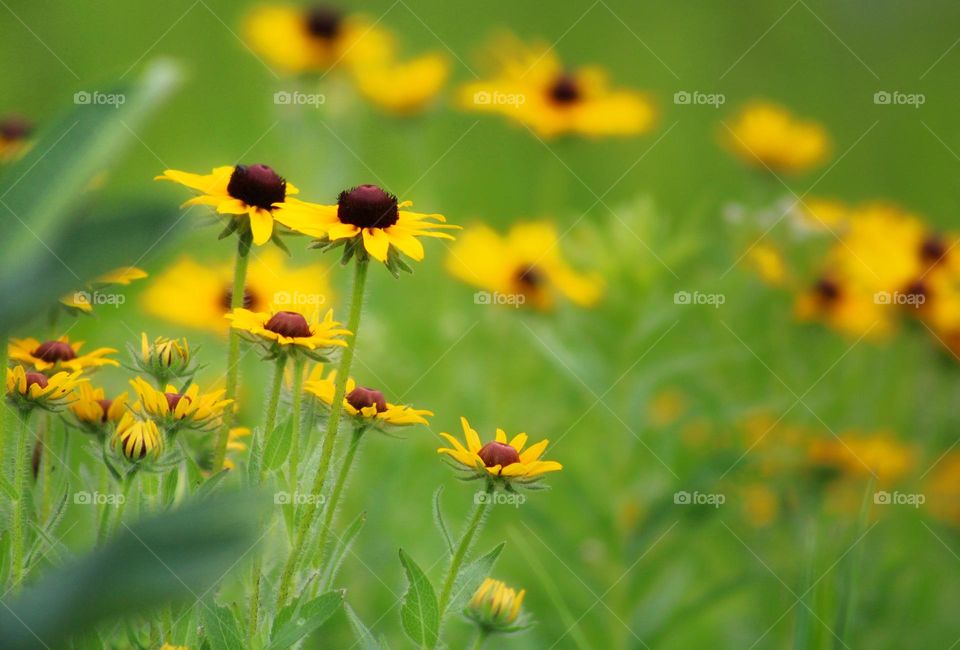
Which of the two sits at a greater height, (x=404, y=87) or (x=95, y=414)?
(x=404, y=87)

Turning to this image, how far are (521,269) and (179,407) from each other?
1.18 meters

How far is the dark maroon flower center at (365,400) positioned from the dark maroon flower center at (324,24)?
1.77 m

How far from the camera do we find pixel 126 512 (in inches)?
32.4

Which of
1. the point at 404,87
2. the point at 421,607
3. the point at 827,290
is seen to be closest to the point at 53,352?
the point at 421,607

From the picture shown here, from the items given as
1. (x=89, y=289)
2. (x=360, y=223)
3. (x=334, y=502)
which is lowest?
(x=334, y=502)

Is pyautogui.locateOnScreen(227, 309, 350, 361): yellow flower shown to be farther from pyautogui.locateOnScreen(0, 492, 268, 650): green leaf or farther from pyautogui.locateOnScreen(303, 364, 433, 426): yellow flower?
pyautogui.locateOnScreen(0, 492, 268, 650): green leaf

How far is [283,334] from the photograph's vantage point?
824 mm

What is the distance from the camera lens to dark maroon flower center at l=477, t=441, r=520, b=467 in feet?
2.71

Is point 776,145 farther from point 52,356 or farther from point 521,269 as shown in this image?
point 52,356

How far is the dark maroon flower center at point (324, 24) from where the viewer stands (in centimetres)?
248

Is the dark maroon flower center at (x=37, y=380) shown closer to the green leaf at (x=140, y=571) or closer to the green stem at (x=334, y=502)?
Result: the green stem at (x=334, y=502)

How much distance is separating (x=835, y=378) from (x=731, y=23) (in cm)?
216

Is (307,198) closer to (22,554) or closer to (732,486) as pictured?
(732,486)

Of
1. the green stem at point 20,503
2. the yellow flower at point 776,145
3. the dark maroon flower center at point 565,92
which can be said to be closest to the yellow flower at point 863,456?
the yellow flower at point 776,145
